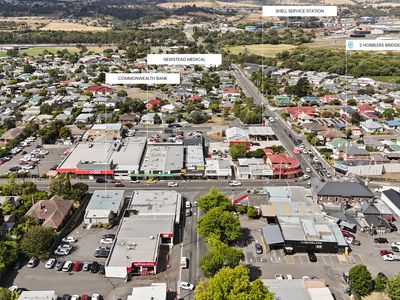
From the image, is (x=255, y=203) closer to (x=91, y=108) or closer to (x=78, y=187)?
(x=78, y=187)

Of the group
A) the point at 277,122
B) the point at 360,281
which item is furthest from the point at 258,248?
the point at 277,122

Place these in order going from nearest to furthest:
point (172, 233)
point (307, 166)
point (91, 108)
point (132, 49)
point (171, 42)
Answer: point (172, 233)
point (307, 166)
point (91, 108)
point (132, 49)
point (171, 42)

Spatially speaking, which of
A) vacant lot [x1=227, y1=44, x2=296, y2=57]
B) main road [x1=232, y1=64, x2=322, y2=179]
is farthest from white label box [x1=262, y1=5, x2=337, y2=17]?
vacant lot [x1=227, y1=44, x2=296, y2=57]

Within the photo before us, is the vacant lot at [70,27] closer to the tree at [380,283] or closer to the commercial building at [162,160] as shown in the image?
the commercial building at [162,160]

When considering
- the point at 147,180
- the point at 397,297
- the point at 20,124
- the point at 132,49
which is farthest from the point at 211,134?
the point at 132,49

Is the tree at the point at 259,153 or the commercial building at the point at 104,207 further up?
the tree at the point at 259,153

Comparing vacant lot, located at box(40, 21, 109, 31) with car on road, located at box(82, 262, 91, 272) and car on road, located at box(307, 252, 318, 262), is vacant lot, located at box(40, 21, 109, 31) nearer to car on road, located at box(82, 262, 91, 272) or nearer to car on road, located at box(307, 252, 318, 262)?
car on road, located at box(82, 262, 91, 272)

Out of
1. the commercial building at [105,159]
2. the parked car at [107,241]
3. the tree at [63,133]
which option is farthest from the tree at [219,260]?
the tree at [63,133]
